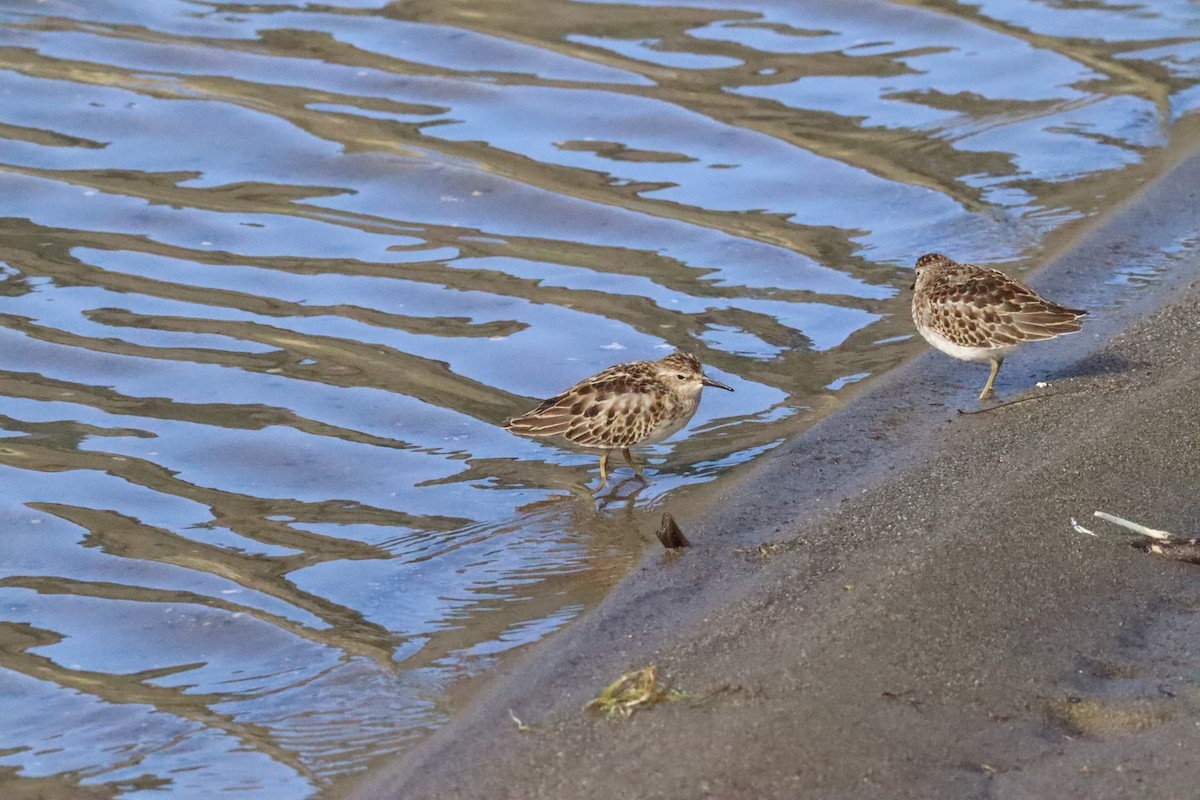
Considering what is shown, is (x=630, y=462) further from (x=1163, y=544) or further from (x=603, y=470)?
(x=1163, y=544)

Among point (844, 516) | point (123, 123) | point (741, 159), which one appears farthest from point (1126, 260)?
point (123, 123)

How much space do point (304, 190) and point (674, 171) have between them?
10.1 feet

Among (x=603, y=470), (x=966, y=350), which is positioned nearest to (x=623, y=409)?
(x=603, y=470)

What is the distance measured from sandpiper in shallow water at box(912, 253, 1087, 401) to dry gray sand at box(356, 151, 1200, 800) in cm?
37

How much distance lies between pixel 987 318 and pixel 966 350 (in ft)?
0.73

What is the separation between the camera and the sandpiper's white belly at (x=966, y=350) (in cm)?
955

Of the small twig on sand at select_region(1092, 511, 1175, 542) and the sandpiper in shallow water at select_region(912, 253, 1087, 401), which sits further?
the sandpiper in shallow water at select_region(912, 253, 1087, 401)

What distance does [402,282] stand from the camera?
1178 cm

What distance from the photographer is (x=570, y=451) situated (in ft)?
31.9

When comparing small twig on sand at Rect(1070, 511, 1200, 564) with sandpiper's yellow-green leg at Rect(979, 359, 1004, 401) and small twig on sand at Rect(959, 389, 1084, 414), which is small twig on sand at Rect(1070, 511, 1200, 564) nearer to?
small twig on sand at Rect(959, 389, 1084, 414)

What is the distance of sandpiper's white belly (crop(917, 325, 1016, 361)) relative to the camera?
31.3 feet

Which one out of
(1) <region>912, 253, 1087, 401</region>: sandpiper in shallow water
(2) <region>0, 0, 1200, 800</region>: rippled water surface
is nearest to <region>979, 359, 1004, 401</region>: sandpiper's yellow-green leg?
(1) <region>912, 253, 1087, 401</region>: sandpiper in shallow water

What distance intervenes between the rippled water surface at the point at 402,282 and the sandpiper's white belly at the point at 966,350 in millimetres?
658

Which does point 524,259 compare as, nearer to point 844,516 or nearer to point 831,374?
point 831,374
